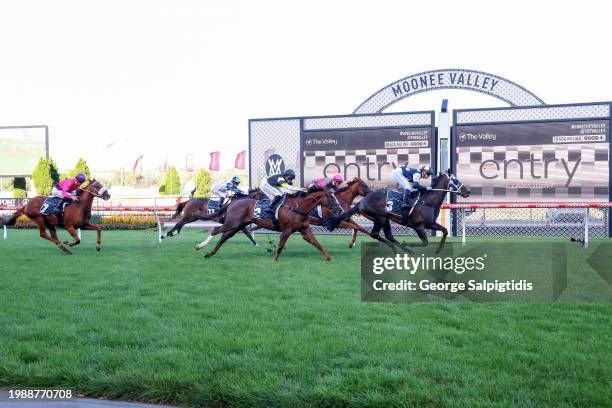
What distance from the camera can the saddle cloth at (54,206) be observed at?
1170 cm

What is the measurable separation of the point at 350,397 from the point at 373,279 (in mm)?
3826

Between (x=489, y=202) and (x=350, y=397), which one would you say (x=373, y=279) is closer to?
(x=350, y=397)

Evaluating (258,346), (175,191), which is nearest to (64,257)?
(258,346)

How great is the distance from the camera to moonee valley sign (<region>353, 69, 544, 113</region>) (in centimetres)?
1641

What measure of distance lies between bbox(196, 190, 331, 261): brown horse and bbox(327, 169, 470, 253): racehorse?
944 mm

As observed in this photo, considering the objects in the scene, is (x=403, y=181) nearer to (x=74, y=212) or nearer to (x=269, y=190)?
(x=269, y=190)

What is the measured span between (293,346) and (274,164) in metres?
13.1

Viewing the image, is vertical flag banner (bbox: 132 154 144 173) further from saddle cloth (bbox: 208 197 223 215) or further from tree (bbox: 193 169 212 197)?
saddle cloth (bbox: 208 197 223 215)

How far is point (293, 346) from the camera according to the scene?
4.23 metres

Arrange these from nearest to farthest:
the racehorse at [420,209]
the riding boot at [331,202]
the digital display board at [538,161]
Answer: the riding boot at [331,202]
the racehorse at [420,209]
the digital display board at [538,161]

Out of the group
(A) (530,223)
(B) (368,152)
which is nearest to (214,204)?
(B) (368,152)

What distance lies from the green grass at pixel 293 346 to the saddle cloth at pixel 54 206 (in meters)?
4.72

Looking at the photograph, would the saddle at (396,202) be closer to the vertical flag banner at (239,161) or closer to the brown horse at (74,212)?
the brown horse at (74,212)

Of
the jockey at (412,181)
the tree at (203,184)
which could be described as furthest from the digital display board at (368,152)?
the tree at (203,184)
